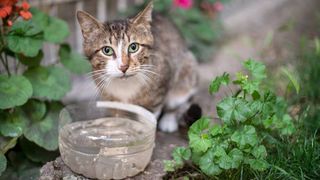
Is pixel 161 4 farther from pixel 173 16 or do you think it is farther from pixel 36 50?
pixel 36 50

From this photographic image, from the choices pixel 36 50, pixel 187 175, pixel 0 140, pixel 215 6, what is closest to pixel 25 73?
pixel 36 50

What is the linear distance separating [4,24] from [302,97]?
2139 mm

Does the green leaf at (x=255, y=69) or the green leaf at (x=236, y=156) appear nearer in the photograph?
the green leaf at (x=236, y=156)

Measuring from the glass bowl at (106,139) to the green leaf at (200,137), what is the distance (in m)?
0.28

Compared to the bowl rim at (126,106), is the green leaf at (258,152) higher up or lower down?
lower down

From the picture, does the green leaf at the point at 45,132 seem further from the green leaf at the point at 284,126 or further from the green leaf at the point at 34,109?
the green leaf at the point at 284,126

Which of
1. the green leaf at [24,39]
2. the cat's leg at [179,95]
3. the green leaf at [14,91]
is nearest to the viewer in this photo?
the green leaf at [14,91]

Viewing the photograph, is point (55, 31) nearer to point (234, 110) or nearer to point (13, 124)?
point (13, 124)

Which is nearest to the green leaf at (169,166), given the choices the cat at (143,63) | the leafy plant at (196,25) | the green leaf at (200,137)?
the green leaf at (200,137)

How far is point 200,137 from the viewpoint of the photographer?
269 cm

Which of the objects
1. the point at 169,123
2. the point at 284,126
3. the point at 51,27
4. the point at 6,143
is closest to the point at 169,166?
the point at 284,126

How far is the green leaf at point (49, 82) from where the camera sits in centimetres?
342

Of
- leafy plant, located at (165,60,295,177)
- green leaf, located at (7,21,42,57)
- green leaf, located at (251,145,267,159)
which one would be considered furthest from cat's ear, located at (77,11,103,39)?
green leaf, located at (251,145,267,159)

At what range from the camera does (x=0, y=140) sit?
10.6 feet
